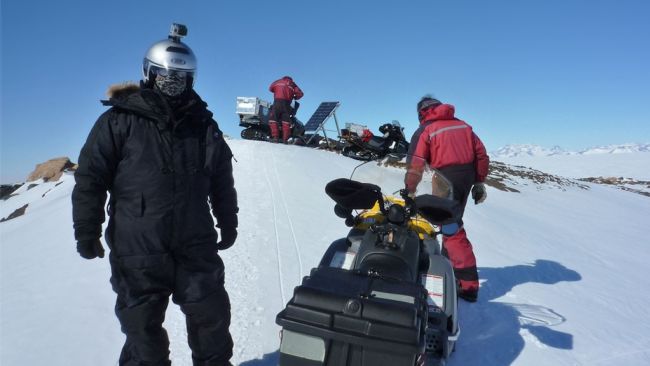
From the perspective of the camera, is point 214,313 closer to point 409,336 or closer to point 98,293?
point 409,336

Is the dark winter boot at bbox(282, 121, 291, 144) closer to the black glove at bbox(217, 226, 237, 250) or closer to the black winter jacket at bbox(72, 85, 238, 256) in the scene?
the black glove at bbox(217, 226, 237, 250)

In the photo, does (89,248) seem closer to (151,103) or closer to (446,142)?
(151,103)

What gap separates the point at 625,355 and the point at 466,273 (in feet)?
4.56

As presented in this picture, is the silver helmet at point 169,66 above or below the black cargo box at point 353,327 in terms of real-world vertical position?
above

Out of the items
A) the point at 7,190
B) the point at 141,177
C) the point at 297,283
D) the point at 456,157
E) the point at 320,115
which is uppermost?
the point at 320,115

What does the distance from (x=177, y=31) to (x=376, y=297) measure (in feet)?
6.15

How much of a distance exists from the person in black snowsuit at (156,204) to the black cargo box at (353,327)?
0.78 meters

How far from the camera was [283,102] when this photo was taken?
41.4 feet

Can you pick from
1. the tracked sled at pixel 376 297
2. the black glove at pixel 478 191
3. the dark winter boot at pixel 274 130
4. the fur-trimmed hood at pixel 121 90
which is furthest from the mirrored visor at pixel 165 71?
the dark winter boot at pixel 274 130

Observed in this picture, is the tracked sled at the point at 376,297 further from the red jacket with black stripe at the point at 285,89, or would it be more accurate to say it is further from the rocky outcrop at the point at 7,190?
the rocky outcrop at the point at 7,190

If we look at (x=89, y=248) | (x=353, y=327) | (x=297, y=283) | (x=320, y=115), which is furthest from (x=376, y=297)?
(x=320, y=115)

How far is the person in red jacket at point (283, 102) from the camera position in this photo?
12380 mm

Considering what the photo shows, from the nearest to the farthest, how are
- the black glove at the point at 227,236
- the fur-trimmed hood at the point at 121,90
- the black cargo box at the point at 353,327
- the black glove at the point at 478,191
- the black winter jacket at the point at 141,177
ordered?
1. the black cargo box at the point at 353,327
2. the black winter jacket at the point at 141,177
3. the fur-trimmed hood at the point at 121,90
4. the black glove at the point at 227,236
5. the black glove at the point at 478,191

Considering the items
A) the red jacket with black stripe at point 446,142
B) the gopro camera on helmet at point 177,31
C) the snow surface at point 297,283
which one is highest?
the gopro camera on helmet at point 177,31
